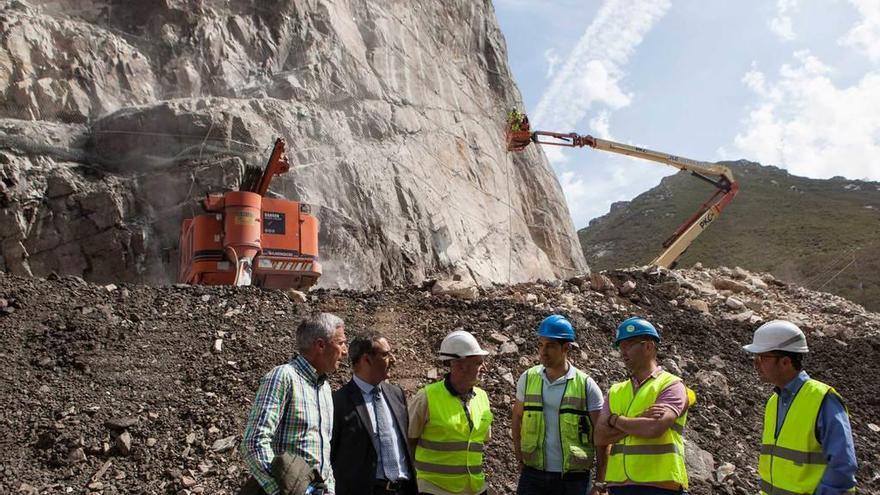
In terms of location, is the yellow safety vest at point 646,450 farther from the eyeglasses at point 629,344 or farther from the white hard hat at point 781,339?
the white hard hat at point 781,339

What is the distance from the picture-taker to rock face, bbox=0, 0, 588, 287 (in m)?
16.1

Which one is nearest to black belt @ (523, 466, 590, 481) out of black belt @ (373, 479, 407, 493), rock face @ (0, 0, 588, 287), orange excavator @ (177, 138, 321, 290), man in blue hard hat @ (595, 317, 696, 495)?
man in blue hard hat @ (595, 317, 696, 495)

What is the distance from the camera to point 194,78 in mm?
19125

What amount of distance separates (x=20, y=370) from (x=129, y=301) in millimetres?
1865

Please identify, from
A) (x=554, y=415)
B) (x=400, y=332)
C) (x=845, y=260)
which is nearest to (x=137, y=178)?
(x=400, y=332)

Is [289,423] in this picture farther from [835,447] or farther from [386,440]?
[835,447]

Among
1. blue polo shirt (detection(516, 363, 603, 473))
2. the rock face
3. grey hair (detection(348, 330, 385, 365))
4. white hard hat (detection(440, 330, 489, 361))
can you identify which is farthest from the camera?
the rock face

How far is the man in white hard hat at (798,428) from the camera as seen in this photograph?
11.3ft

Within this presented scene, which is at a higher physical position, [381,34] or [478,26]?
[478,26]

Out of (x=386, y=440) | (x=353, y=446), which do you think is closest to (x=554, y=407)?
(x=386, y=440)

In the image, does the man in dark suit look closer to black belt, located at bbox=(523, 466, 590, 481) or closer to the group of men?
the group of men

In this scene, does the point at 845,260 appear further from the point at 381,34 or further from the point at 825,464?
the point at 825,464

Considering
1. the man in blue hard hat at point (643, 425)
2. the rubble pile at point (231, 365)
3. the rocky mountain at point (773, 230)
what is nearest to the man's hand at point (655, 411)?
the man in blue hard hat at point (643, 425)

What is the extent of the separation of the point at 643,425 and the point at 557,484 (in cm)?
73
